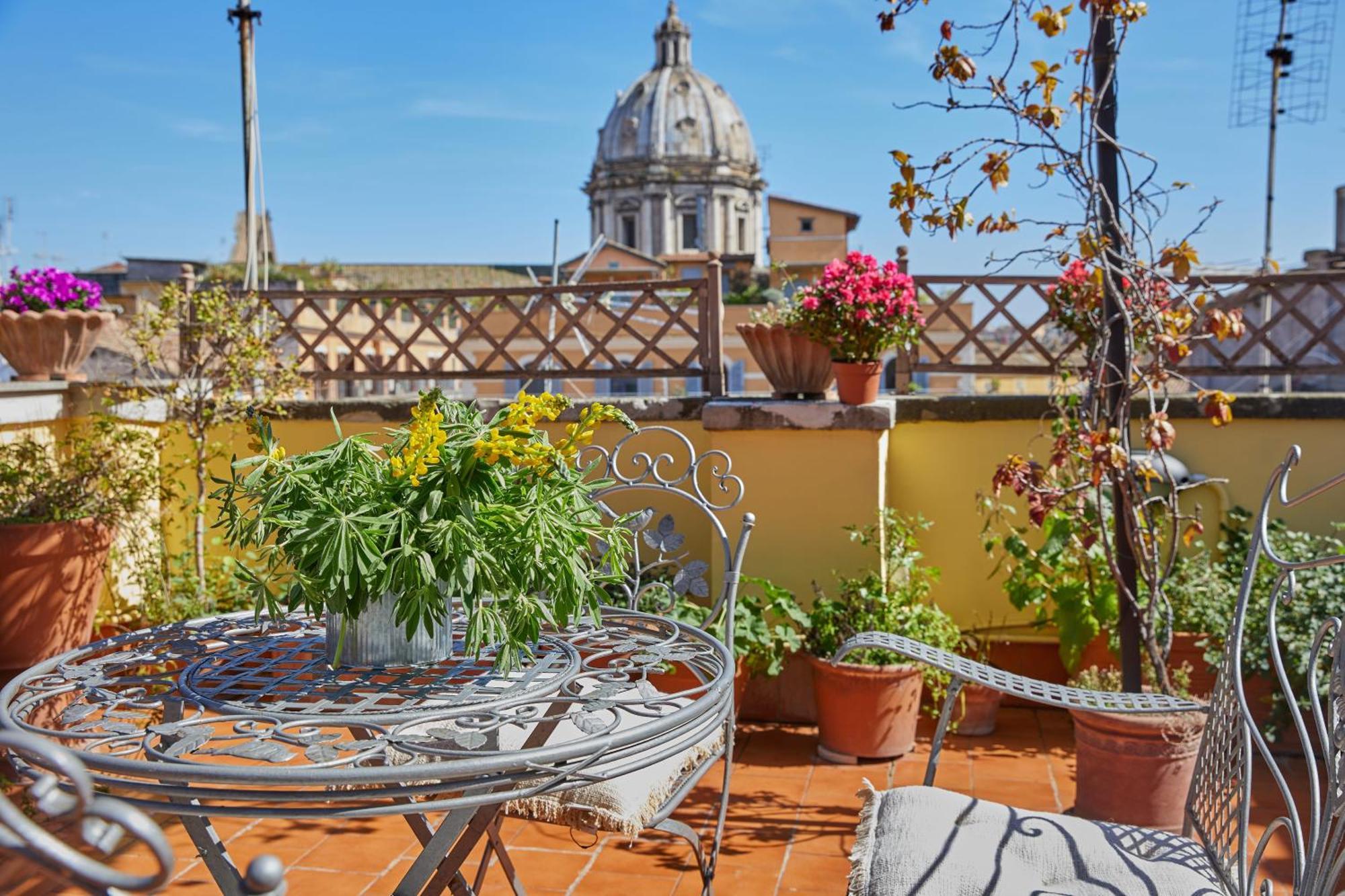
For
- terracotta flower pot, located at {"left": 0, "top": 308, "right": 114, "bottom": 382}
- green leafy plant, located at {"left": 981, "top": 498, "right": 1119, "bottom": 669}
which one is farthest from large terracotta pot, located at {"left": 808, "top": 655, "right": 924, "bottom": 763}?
terracotta flower pot, located at {"left": 0, "top": 308, "right": 114, "bottom": 382}

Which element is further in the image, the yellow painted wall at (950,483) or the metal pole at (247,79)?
the metal pole at (247,79)

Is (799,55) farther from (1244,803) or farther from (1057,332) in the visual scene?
(1244,803)

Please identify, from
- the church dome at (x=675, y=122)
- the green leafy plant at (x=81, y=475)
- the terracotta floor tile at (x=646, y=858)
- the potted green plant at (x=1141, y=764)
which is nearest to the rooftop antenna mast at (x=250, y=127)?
the green leafy plant at (x=81, y=475)

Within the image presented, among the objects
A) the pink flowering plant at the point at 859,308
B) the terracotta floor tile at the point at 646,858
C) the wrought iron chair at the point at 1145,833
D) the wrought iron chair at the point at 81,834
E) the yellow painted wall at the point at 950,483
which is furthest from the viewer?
the yellow painted wall at the point at 950,483

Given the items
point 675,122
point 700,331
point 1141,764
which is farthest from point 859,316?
point 675,122

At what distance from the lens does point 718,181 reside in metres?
66.9

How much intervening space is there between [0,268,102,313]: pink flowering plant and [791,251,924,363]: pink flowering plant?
2830 millimetres

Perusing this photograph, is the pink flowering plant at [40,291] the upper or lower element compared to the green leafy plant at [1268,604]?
upper

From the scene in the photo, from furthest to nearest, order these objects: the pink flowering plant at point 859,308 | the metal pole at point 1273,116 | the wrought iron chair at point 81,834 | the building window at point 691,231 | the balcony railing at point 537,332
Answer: the building window at point 691,231 < the metal pole at point 1273,116 < the balcony railing at point 537,332 < the pink flowering plant at point 859,308 < the wrought iron chair at point 81,834

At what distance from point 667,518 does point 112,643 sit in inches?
60.7

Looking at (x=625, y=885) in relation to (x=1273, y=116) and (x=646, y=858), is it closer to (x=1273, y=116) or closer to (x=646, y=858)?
(x=646, y=858)

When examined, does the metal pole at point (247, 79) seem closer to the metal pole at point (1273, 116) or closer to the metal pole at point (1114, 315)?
the metal pole at point (1114, 315)

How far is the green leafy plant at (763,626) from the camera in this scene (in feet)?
12.3

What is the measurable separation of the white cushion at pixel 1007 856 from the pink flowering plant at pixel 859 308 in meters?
2.16
